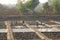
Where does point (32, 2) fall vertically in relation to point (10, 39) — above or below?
Result: above

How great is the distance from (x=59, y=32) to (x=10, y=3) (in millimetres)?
10276

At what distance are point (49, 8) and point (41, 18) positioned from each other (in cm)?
356

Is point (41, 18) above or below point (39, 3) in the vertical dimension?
below

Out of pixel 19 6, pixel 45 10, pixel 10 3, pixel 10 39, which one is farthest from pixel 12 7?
pixel 10 39

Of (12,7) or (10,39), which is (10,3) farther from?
(10,39)

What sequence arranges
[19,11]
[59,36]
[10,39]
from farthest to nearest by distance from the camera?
[19,11] < [59,36] < [10,39]

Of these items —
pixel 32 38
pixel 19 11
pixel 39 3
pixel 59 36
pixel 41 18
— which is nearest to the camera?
pixel 32 38

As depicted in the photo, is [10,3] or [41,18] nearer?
[41,18]

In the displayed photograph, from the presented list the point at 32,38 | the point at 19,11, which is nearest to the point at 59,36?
the point at 32,38

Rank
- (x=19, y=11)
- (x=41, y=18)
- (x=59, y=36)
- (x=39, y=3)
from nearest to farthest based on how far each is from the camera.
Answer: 1. (x=59, y=36)
2. (x=41, y=18)
3. (x=19, y=11)
4. (x=39, y=3)

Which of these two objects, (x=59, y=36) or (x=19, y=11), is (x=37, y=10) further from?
(x=59, y=36)

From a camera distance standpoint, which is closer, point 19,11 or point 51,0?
point 19,11

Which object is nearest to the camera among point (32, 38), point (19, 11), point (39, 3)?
point (32, 38)

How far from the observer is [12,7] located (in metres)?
15.0
